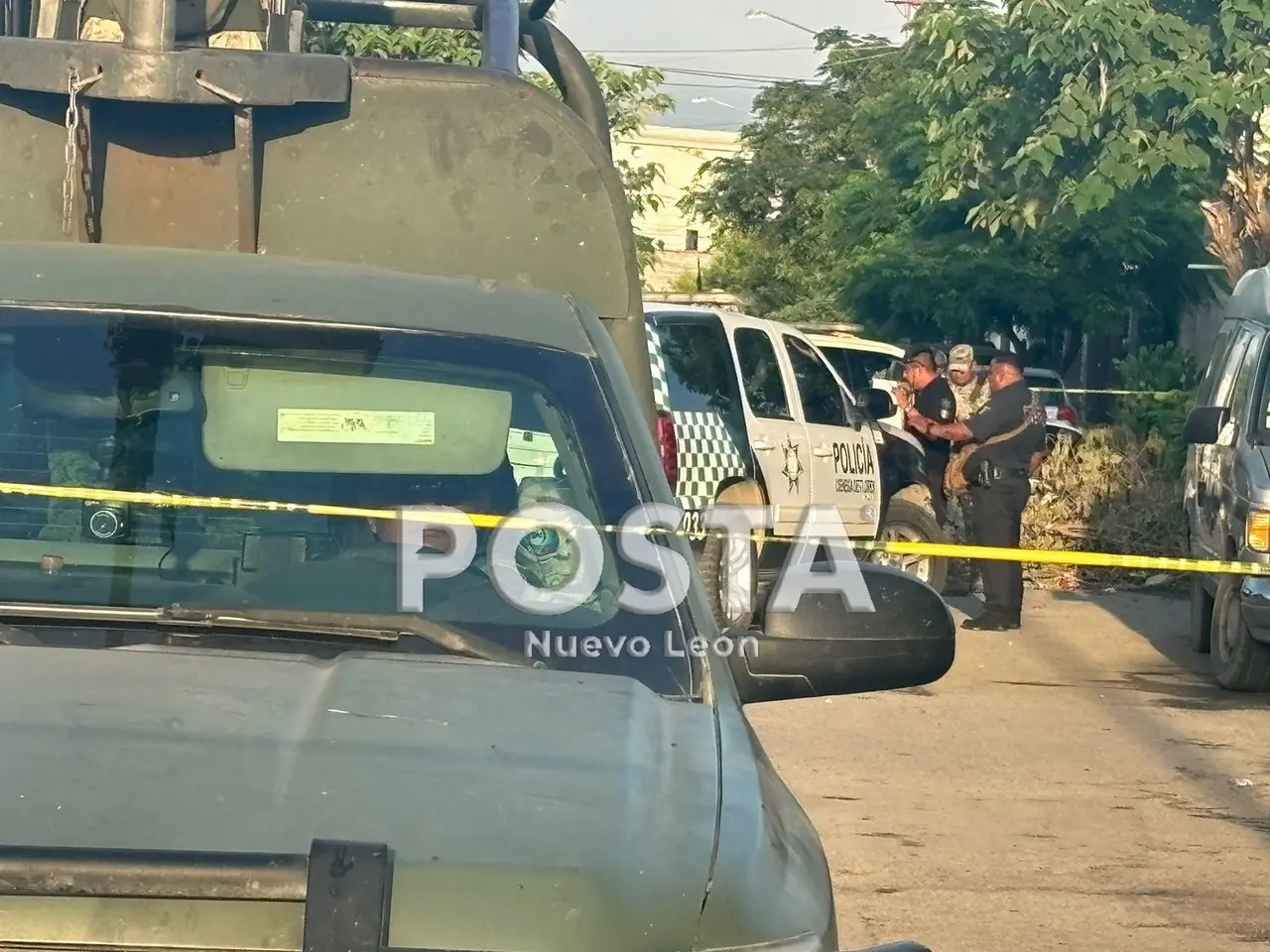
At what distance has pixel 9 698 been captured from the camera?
255 cm

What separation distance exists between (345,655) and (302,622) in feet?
0.36

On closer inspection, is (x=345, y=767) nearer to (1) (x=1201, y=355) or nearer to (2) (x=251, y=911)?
(2) (x=251, y=911)

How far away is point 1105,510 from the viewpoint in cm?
1570

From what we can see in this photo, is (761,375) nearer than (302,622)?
No

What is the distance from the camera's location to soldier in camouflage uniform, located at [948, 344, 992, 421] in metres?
14.8

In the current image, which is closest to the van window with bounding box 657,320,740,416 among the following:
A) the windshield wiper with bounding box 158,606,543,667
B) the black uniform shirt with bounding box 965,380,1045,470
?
the black uniform shirt with bounding box 965,380,1045,470

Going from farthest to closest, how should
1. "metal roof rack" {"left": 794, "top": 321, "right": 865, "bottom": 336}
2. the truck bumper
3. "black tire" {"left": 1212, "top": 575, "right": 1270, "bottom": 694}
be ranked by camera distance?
"metal roof rack" {"left": 794, "top": 321, "right": 865, "bottom": 336} → "black tire" {"left": 1212, "top": 575, "right": 1270, "bottom": 694} → the truck bumper

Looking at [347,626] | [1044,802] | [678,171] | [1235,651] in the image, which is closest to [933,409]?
[1235,651]

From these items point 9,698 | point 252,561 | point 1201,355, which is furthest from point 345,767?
point 1201,355

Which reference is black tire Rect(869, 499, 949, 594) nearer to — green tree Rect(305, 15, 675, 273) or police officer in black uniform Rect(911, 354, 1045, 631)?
police officer in black uniform Rect(911, 354, 1045, 631)

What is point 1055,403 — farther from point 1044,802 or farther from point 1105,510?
point 1044,802

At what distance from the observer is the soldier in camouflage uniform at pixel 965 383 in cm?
1484

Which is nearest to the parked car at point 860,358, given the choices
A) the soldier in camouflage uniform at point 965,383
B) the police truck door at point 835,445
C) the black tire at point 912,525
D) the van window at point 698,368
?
the soldier in camouflage uniform at point 965,383

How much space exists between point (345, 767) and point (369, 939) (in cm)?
38
